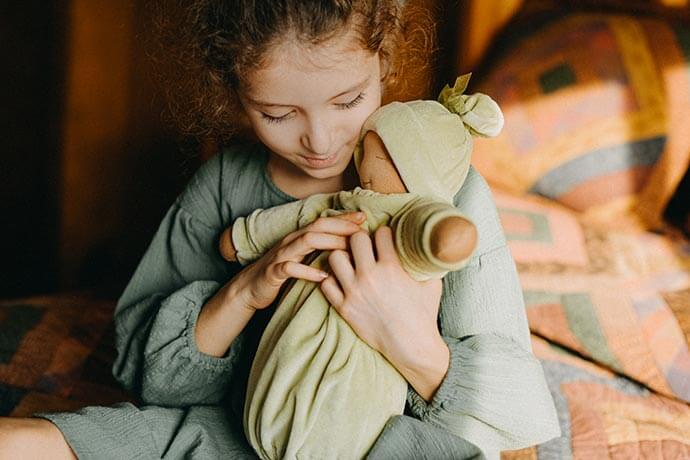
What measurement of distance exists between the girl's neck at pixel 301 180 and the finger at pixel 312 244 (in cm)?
18

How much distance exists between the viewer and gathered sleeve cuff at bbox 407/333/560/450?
85 centimetres

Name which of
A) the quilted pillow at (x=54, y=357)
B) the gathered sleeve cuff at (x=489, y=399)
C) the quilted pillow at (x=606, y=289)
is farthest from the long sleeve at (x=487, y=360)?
the quilted pillow at (x=54, y=357)

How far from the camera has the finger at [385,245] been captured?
0.81 meters

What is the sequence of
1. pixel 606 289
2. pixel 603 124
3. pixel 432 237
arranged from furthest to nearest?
pixel 603 124
pixel 606 289
pixel 432 237

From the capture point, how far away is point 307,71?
0.85 metres

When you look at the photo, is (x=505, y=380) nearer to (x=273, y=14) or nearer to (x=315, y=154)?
(x=315, y=154)

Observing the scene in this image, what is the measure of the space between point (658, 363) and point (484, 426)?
542mm

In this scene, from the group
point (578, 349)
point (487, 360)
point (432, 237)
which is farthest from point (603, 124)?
point (432, 237)

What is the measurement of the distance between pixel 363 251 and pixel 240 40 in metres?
0.26

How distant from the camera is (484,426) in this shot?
2.82ft

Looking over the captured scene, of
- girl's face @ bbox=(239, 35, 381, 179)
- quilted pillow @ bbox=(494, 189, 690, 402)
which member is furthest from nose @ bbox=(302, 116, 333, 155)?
quilted pillow @ bbox=(494, 189, 690, 402)

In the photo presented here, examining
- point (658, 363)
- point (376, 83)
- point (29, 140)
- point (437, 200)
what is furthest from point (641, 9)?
point (29, 140)

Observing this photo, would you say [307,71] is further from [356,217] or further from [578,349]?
[578,349]

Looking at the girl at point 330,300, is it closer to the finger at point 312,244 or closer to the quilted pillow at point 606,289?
the finger at point 312,244
